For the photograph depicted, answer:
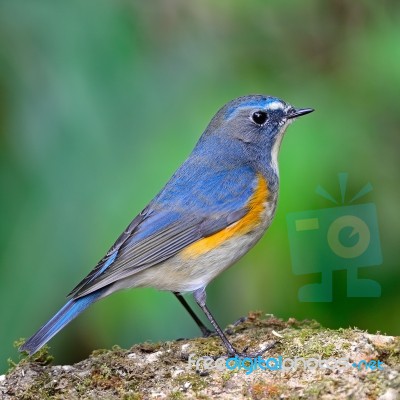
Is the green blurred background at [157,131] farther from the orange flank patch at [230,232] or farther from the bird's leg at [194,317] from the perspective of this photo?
the orange flank patch at [230,232]

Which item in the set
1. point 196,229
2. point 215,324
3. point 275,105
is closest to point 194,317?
point 215,324

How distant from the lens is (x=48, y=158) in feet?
17.5

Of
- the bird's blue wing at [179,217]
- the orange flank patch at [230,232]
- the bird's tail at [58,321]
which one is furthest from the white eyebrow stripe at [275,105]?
the bird's tail at [58,321]

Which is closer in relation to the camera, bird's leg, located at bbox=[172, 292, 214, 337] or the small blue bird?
the small blue bird

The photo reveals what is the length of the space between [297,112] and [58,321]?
1868 millimetres

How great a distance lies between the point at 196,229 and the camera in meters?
5.05

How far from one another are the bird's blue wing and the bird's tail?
0.11m

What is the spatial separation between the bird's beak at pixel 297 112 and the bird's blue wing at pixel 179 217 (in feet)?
1.36

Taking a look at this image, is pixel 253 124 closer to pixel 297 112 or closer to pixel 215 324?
pixel 297 112

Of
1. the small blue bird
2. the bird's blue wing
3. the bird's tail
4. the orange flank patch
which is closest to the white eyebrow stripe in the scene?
the small blue bird

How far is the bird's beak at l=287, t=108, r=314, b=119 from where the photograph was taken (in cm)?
530

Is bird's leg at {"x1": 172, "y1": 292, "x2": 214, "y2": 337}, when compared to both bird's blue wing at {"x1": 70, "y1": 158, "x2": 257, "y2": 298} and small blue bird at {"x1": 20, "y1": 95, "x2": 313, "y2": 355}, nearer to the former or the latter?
small blue bird at {"x1": 20, "y1": 95, "x2": 313, "y2": 355}

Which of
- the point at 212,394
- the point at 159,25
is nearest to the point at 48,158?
the point at 159,25

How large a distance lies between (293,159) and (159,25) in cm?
134
